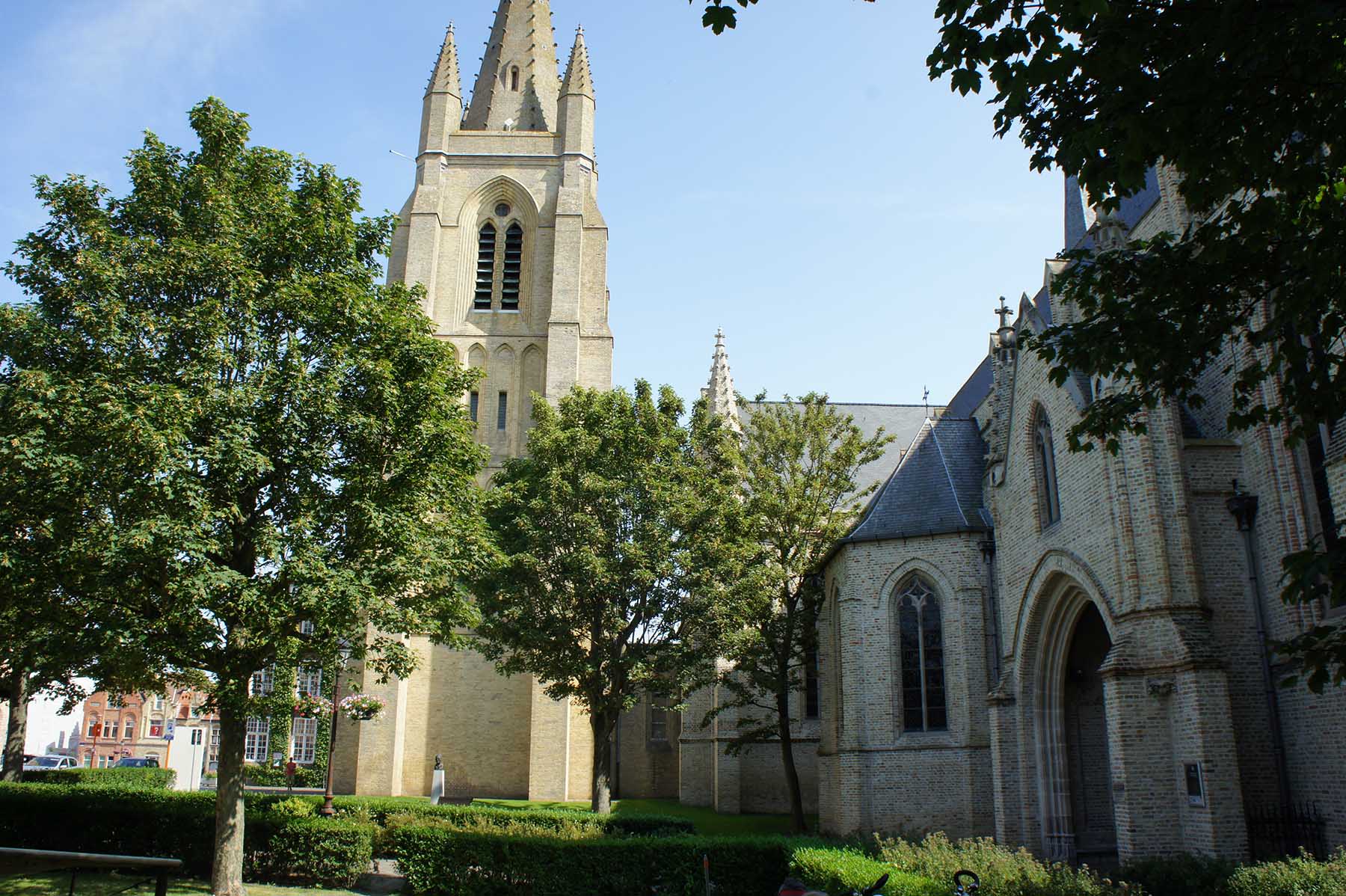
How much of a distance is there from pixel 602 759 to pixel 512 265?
2178 cm

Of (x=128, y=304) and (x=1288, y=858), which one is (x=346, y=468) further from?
(x=1288, y=858)

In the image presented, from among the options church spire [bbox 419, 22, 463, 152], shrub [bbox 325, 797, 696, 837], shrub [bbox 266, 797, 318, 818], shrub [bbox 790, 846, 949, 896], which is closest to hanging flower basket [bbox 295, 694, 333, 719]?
shrub [bbox 266, 797, 318, 818]

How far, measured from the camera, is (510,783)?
33750 millimetres

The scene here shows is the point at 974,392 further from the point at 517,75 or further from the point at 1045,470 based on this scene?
the point at 517,75

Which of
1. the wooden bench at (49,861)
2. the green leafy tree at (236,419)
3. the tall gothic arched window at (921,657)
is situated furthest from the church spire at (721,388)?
the wooden bench at (49,861)

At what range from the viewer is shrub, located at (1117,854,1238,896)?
39.8 feet

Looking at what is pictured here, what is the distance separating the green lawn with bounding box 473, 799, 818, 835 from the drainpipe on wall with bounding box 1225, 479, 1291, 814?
13.9 meters

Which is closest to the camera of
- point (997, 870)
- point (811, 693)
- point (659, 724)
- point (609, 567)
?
point (997, 870)

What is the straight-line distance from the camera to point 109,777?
30.0 meters

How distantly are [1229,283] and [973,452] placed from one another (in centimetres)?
1690

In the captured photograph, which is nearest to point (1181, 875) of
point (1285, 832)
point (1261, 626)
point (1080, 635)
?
point (1285, 832)

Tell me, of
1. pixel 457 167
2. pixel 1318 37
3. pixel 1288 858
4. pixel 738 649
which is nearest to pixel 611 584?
pixel 738 649

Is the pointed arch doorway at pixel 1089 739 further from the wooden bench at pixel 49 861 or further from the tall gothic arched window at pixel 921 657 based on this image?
the wooden bench at pixel 49 861

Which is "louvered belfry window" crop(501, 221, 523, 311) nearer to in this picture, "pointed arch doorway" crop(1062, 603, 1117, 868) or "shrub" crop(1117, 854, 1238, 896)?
"pointed arch doorway" crop(1062, 603, 1117, 868)
